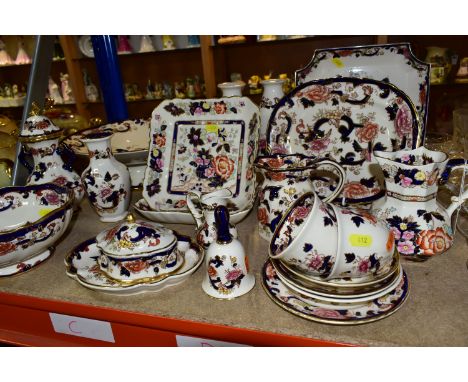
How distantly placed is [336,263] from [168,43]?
252 centimetres

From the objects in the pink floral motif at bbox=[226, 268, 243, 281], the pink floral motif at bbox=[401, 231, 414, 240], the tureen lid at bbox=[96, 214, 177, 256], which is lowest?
the pink floral motif at bbox=[226, 268, 243, 281]

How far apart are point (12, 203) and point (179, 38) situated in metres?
2.07

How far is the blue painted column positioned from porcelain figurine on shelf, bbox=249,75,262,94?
50.2 inches

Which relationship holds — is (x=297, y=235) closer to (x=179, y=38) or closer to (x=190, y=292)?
(x=190, y=292)

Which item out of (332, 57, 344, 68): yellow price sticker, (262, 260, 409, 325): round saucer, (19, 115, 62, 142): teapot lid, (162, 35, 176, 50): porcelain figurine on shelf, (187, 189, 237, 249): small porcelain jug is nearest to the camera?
(262, 260, 409, 325): round saucer

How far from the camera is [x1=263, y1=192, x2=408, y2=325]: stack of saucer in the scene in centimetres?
66

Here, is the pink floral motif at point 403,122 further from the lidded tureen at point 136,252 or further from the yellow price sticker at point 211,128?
the lidded tureen at point 136,252

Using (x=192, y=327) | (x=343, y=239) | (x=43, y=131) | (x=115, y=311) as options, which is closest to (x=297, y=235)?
(x=343, y=239)

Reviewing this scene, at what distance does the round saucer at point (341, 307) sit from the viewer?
0.65 m

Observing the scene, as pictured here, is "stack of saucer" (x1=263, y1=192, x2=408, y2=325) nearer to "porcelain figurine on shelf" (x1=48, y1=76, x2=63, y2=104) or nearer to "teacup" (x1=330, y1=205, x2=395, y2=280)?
"teacup" (x1=330, y1=205, x2=395, y2=280)

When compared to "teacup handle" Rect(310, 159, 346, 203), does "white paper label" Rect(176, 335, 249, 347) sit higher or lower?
lower

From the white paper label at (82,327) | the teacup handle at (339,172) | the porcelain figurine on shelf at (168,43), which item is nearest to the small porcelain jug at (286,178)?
the teacup handle at (339,172)

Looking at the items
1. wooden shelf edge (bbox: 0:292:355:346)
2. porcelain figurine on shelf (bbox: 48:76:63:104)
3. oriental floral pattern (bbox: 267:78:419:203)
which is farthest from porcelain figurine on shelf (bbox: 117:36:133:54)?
wooden shelf edge (bbox: 0:292:355:346)

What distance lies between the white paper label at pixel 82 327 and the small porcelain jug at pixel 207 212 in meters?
0.27
